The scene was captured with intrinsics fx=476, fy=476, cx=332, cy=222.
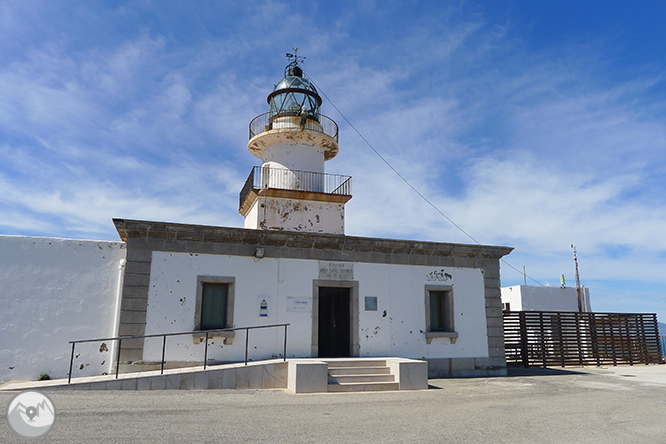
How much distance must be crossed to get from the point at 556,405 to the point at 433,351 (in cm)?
470

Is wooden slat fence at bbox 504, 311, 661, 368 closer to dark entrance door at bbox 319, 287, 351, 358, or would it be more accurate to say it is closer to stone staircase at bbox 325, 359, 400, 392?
dark entrance door at bbox 319, 287, 351, 358

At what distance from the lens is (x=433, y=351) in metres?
12.9

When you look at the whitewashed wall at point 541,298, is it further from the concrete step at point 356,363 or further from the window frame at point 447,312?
the concrete step at point 356,363

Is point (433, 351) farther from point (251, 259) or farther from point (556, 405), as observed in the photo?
point (251, 259)

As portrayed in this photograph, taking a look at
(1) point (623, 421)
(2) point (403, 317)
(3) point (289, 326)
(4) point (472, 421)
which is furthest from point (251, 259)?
(1) point (623, 421)

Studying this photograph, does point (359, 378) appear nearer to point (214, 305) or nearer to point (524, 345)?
point (214, 305)

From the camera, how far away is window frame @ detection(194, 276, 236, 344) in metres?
11.1

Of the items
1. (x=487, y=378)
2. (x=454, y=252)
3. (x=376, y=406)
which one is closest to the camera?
(x=376, y=406)

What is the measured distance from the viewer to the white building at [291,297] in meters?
10.8

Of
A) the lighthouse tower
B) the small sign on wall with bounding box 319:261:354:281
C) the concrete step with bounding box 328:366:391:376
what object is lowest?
the concrete step with bounding box 328:366:391:376

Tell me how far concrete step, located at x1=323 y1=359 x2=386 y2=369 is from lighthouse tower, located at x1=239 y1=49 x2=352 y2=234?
631 cm

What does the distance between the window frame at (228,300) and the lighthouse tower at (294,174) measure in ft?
15.6

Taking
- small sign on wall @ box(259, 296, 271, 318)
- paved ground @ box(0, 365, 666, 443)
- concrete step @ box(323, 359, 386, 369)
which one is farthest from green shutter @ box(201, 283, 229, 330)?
concrete step @ box(323, 359, 386, 369)

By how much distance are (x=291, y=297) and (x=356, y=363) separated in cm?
227
